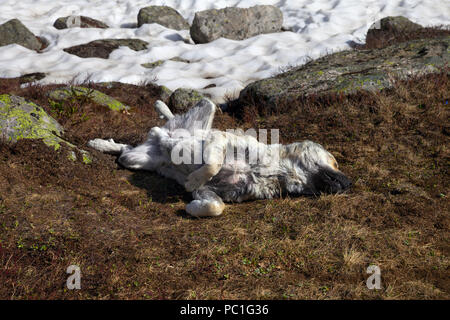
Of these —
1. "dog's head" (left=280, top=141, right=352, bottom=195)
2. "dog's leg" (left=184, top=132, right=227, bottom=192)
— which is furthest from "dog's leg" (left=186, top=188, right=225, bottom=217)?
"dog's head" (left=280, top=141, right=352, bottom=195)

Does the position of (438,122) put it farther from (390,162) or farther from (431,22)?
(431,22)

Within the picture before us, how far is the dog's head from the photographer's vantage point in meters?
5.26

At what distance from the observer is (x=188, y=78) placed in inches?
482

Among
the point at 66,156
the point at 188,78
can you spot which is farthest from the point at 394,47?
the point at 66,156

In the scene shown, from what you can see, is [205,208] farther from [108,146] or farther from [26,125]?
[26,125]

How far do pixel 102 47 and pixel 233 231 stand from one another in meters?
13.1

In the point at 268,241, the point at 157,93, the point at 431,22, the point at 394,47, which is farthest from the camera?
the point at 431,22

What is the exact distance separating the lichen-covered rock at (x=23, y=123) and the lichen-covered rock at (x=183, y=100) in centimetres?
370

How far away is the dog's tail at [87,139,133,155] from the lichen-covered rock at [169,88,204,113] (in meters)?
2.91

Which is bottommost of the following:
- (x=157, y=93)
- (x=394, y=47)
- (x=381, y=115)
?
(x=157, y=93)

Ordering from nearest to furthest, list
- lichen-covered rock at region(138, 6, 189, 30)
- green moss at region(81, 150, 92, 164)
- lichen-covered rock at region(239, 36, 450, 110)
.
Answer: green moss at region(81, 150, 92, 164)
lichen-covered rock at region(239, 36, 450, 110)
lichen-covered rock at region(138, 6, 189, 30)

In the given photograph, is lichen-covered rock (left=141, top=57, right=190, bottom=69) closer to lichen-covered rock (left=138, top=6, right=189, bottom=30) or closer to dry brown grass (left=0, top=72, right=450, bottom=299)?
lichen-covered rock (left=138, top=6, right=189, bottom=30)

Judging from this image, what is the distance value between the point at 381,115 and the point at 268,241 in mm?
4469

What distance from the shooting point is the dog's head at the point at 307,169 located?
5.26 meters
